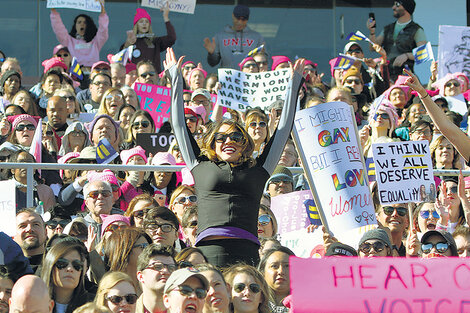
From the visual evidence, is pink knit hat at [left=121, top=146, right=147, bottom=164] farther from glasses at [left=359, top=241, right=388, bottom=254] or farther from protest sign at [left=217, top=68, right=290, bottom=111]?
glasses at [left=359, top=241, right=388, bottom=254]

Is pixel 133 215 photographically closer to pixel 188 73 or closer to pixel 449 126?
pixel 449 126

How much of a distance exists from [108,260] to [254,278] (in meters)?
1.09

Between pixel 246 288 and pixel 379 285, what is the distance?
1.77m

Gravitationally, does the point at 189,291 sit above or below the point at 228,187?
below

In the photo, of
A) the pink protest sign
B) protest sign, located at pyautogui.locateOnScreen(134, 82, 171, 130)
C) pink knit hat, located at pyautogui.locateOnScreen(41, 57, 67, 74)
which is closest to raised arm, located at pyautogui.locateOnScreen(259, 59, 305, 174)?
the pink protest sign

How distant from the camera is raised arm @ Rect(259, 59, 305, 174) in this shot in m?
7.26

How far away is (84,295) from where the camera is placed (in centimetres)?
670

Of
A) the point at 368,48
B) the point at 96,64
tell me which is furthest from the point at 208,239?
the point at 368,48

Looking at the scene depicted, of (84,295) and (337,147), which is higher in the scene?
(337,147)

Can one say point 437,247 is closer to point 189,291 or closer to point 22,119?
point 189,291

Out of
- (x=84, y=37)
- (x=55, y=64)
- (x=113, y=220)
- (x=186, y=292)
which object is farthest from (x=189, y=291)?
(x=84, y=37)

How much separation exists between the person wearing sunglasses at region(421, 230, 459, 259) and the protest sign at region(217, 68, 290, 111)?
12.0ft

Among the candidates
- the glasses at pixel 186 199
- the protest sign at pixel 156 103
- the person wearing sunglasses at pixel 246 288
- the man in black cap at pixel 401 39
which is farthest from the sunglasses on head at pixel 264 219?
the man in black cap at pixel 401 39

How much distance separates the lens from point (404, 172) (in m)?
9.05
